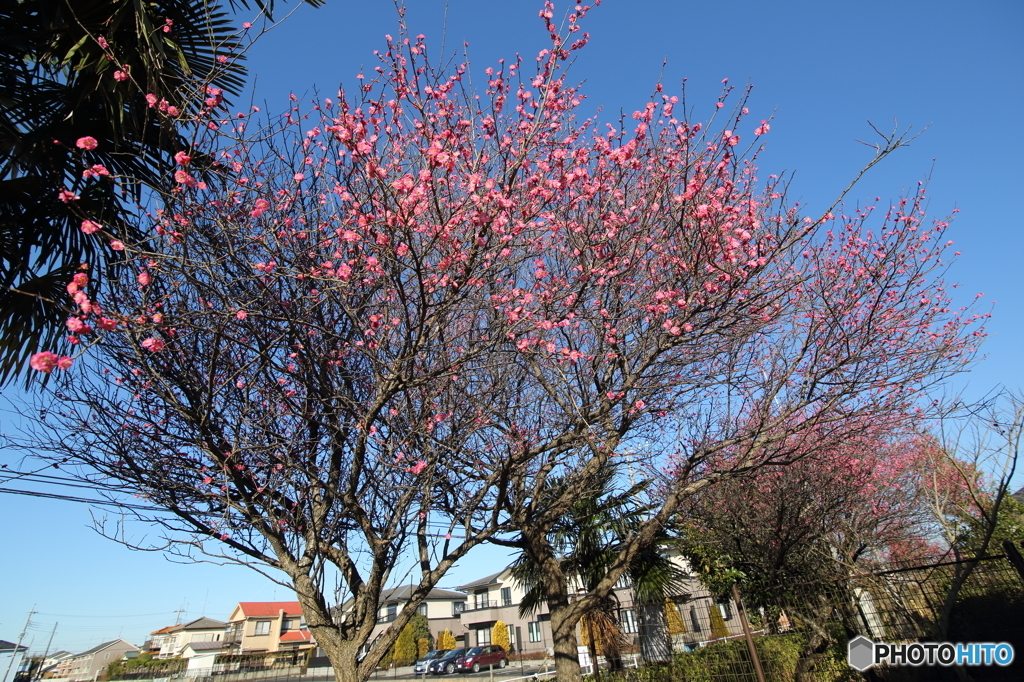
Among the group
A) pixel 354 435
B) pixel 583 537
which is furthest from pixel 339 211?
pixel 583 537

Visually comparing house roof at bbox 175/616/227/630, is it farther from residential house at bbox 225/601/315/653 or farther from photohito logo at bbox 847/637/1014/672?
photohito logo at bbox 847/637/1014/672

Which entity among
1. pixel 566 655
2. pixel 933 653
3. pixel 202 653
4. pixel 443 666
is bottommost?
pixel 443 666

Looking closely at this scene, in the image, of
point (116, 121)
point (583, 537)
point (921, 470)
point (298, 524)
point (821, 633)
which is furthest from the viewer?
point (921, 470)

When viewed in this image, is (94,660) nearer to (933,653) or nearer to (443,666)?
(443,666)

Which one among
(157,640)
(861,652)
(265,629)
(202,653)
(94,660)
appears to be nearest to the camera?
(861,652)

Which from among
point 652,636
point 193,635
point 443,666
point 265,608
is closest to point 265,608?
point 265,608

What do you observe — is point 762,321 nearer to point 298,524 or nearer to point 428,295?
point 428,295

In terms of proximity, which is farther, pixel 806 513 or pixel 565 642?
pixel 806 513

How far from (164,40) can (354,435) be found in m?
3.77

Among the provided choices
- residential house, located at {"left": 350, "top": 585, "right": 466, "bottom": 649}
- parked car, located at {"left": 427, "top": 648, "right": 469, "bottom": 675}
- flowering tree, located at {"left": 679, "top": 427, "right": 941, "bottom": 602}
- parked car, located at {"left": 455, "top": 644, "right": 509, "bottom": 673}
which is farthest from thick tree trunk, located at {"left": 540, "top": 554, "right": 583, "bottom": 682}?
residential house, located at {"left": 350, "top": 585, "right": 466, "bottom": 649}

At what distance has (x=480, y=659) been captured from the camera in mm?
22766

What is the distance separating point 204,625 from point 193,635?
1890 millimetres

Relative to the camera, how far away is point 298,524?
186 inches

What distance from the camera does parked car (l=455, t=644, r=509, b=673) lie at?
A: 2267 centimetres
